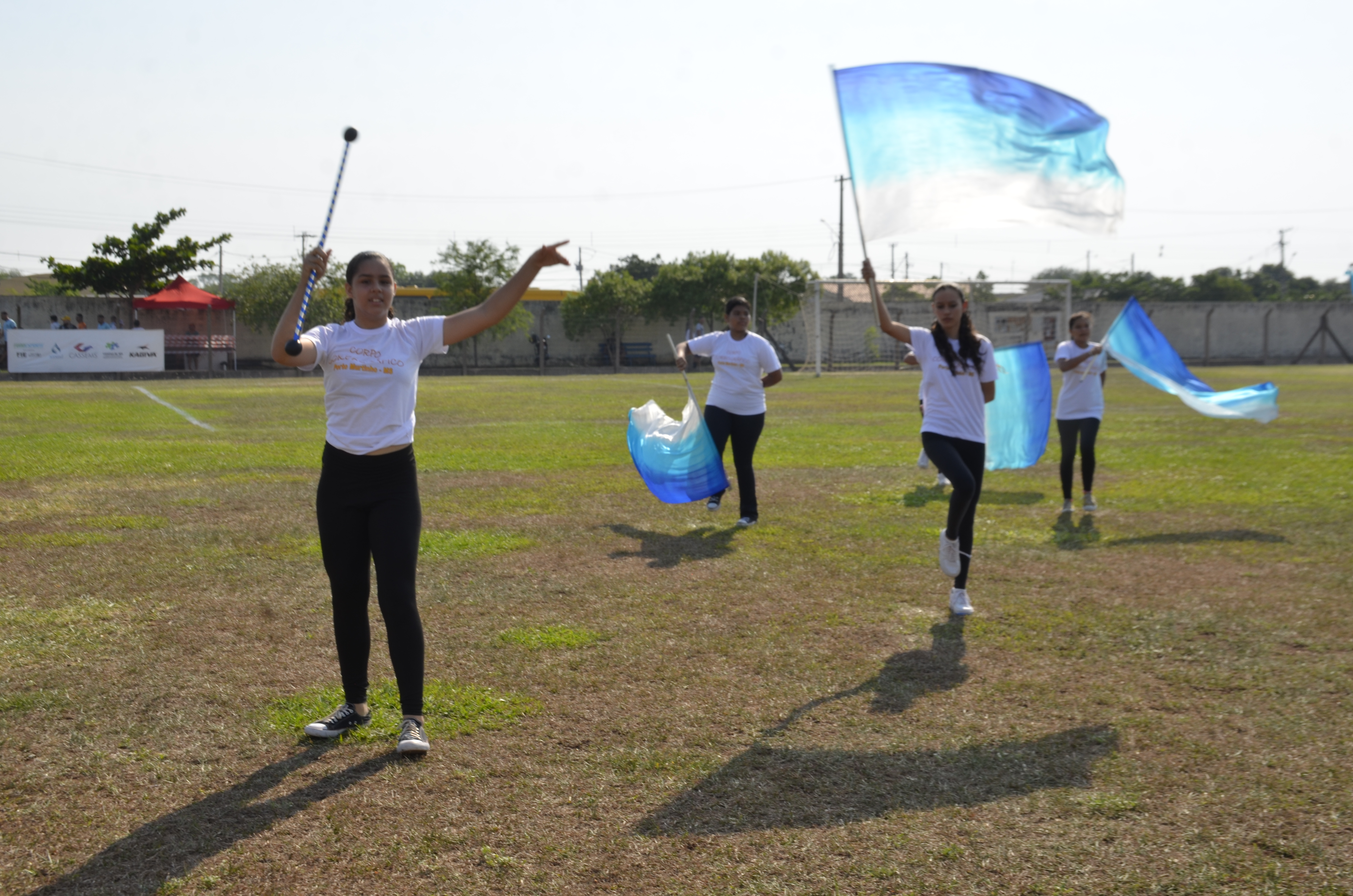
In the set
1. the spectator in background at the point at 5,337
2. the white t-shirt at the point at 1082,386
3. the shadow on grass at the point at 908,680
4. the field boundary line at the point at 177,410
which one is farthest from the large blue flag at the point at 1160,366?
the spectator in background at the point at 5,337

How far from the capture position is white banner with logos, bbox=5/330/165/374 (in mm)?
34875

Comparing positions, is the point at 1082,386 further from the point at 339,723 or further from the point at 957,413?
the point at 339,723

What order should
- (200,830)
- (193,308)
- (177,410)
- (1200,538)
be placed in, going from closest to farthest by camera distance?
(200,830)
(1200,538)
(177,410)
(193,308)

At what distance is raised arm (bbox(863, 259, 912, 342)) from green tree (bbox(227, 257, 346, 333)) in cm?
4134

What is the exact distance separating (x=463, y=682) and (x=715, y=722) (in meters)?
1.36

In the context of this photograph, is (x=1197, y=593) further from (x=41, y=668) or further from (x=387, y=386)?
(x=41, y=668)

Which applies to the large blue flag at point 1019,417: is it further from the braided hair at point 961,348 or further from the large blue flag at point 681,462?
the braided hair at point 961,348

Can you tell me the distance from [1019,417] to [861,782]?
345 inches

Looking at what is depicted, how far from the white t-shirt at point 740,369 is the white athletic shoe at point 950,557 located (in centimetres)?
342

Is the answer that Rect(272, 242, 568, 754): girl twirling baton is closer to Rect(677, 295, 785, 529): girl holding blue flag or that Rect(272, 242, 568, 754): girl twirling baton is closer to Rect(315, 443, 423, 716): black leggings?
Rect(315, 443, 423, 716): black leggings

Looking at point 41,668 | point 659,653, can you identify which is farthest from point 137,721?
Answer: point 659,653

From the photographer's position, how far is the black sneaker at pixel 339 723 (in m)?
4.58

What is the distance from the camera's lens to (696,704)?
5074 mm

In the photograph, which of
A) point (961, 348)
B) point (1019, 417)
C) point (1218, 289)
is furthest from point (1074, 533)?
point (1218, 289)
